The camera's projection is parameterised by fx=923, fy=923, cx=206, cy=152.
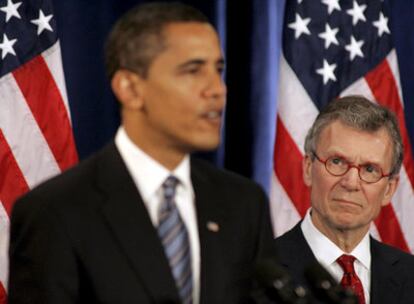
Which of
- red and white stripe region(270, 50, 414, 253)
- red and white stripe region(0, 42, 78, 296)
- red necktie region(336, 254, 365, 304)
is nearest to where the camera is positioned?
red necktie region(336, 254, 365, 304)

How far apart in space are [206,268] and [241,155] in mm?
2560

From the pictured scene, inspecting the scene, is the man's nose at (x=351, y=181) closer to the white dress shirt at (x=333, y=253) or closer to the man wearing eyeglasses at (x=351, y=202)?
the man wearing eyeglasses at (x=351, y=202)

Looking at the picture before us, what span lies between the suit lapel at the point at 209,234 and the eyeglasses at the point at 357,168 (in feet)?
3.77

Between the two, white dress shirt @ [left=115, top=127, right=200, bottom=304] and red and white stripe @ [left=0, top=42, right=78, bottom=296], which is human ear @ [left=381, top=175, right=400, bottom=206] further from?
white dress shirt @ [left=115, top=127, right=200, bottom=304]

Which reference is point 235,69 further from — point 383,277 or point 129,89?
point 129,89

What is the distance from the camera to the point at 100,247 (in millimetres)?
1386

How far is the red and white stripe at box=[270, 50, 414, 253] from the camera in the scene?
3648mm

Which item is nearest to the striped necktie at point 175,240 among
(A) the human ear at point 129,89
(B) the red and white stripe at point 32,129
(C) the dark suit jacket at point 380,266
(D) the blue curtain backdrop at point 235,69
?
(A) the human ear at point 129,89

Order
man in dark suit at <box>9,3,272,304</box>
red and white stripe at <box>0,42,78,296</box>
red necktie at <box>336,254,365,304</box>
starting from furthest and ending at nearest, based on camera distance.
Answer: red and white stripe at <box>0,42,78,296</box>
red necktie at <box>336,254,365,304</box>
man in dark suit at <box>9,3,272,304</box>

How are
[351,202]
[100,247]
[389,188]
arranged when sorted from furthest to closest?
[389,188], [351,202], [100,247]

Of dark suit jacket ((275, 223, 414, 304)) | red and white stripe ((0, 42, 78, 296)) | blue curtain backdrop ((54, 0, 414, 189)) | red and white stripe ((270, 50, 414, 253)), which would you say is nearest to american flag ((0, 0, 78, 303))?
red and white stripe ((0, 42, 78, 296))

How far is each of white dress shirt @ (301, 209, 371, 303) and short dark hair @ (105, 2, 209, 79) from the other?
1334mm

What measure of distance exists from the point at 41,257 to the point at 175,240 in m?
0.20

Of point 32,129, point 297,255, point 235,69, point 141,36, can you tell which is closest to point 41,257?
point 141,36
